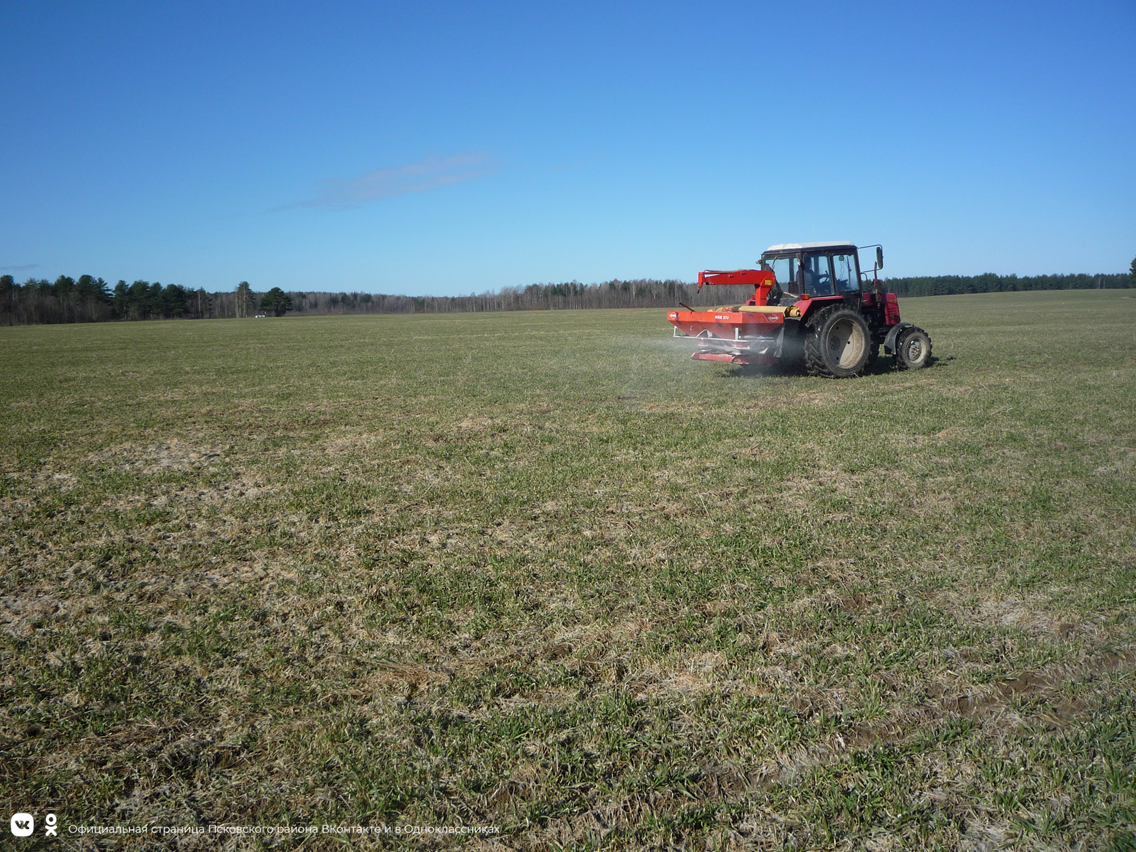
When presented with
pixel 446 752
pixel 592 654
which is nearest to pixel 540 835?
pixel 446 752

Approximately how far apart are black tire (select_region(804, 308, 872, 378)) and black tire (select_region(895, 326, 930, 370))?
1326 mm

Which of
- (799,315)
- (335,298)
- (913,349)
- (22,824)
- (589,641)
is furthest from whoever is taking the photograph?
(335,298)

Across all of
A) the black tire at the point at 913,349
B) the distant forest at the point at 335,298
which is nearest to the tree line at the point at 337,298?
the distant forest at the point at 335,298

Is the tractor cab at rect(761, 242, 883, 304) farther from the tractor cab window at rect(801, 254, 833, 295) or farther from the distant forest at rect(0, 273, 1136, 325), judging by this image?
the distant forest at rect(0, 273, 1136, 325)

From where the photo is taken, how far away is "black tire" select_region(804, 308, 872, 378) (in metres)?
12.6

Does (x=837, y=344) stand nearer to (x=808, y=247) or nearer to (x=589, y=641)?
(x=808, y=247)

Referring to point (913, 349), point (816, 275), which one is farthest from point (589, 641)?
point (913, 349)

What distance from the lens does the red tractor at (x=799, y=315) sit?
40.2ft

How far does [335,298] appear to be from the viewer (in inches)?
5536

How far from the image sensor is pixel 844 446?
7.79 m

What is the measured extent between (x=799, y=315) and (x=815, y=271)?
1294 millimetres

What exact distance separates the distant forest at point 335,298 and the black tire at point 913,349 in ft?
184

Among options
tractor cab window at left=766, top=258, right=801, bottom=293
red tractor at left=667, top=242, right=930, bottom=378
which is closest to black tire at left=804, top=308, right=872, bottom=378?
red tractor at left=667, top=242, right=930, bottom=378

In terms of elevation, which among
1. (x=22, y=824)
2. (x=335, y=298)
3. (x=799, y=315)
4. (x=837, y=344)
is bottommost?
(x=22, y=824)
